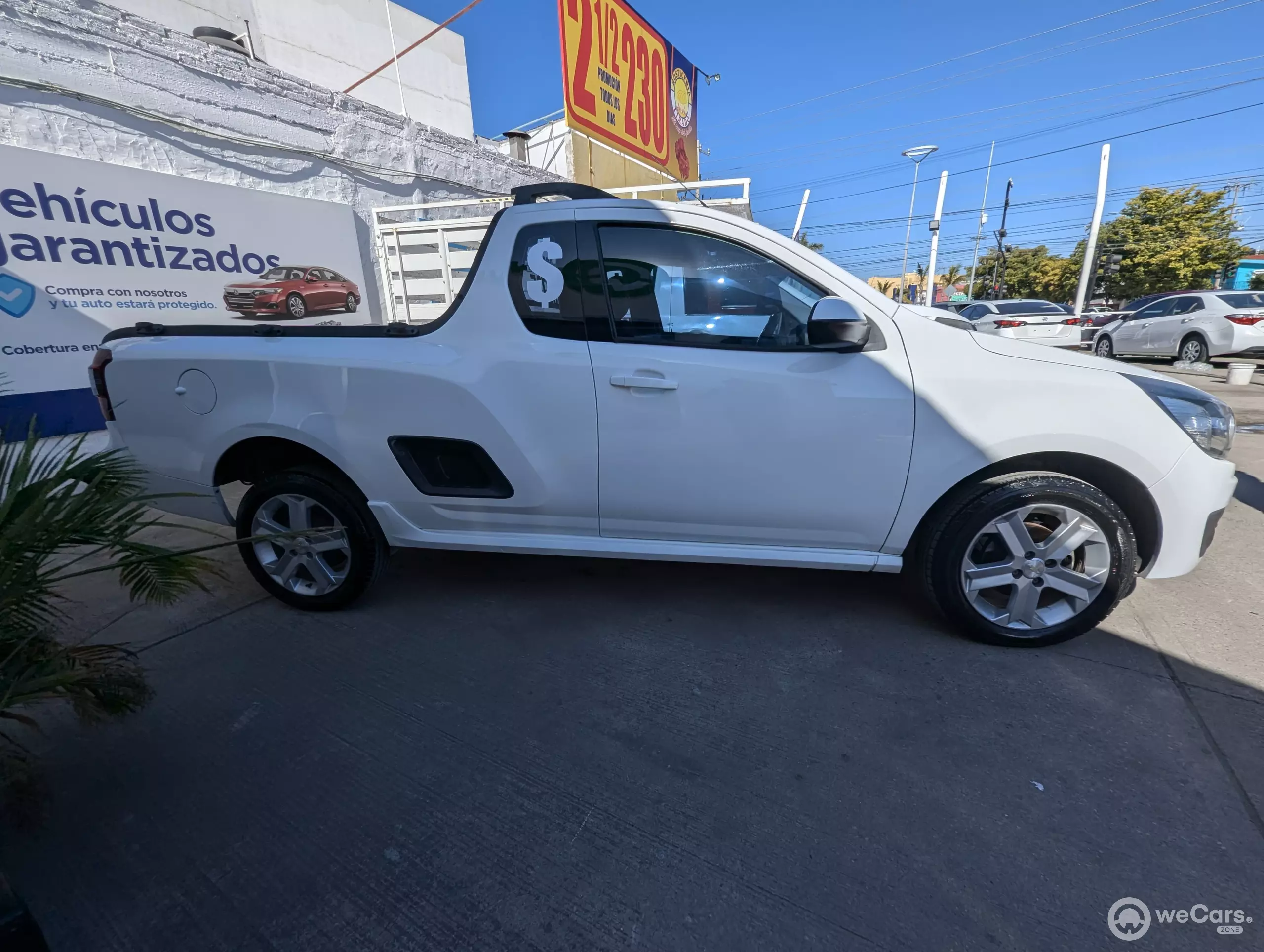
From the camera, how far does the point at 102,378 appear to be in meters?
3.06

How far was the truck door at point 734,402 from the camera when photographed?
2445mm

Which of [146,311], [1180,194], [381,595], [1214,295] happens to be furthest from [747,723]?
[1180,194]

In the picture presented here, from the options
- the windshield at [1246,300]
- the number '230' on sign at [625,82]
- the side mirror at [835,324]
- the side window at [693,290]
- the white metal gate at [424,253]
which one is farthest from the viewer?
the windshield at [1246,300]

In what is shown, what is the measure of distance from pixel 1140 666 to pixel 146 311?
762 cm

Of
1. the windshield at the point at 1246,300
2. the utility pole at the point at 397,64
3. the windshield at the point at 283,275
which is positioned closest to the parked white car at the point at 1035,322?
the windshield at the point at 1246,300

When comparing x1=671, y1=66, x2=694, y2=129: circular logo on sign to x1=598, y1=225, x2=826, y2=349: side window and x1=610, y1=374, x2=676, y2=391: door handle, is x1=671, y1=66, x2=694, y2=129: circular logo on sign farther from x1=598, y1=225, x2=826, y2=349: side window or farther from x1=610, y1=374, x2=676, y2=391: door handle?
x1=610, y1=374, x2=676, y2=391: door handle

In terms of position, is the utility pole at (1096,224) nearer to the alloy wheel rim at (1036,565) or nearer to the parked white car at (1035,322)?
the parked white car at (1035,322)

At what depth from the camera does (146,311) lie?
549 cm

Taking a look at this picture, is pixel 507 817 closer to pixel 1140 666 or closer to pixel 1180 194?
pixel 1140 666

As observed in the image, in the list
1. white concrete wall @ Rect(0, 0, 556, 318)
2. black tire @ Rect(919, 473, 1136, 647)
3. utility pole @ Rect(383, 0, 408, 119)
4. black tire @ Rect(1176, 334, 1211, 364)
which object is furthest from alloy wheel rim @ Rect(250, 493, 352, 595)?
black tire @ Rect(1176, 334, 1211, 364)

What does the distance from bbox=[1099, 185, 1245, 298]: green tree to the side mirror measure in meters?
38.1

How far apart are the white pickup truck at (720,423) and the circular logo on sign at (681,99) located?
1144cm

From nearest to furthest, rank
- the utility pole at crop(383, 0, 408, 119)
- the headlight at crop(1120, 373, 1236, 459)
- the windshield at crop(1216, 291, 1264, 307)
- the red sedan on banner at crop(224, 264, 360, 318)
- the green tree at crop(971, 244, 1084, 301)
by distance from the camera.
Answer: the headlight at crop(1120, 373, 1236, 459), the red sedan on banner at crop(224, 264, 360, 318), the utility pole at crop(383, 0, 408, 119), the windshield at crop(1216, 291, 1264, 307), the green tree at crop(971, 244, 1084, 301)

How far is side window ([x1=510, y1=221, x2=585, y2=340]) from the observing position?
262 centimetres
